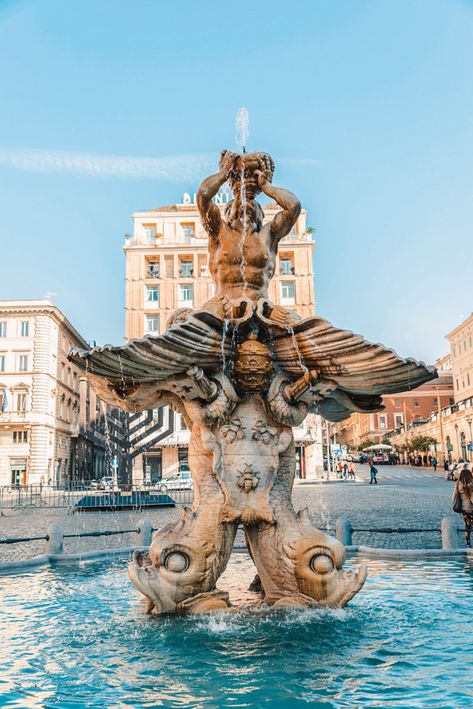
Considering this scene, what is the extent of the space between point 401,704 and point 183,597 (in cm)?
203

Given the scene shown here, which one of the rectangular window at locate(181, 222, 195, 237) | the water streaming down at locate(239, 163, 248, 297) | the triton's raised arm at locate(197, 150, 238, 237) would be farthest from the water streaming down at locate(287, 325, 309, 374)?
the rectangular window at locate(181, 222, 195, 237)

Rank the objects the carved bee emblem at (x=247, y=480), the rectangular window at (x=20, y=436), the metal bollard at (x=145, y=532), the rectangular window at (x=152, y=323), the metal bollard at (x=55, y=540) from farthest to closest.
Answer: the rectangular window at (x=20, y=436) < the rectangular window at (x=152, y=323) < the metal bollard at (x=145, y=532) < the metal bollard at (x=55, y=540) < the carved bee emblem at (x=247, y=480)

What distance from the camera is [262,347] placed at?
5.22 m

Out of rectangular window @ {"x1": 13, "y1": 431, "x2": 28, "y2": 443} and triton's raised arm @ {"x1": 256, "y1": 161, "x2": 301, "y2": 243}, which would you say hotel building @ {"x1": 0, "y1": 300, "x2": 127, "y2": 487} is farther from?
triton's raised arm @ {"x1": 256, "y1": 161, "x2": 301, "y2": 243}

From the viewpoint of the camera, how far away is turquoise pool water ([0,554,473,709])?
10.3 feet

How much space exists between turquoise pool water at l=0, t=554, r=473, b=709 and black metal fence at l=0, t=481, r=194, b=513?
15.8 metres

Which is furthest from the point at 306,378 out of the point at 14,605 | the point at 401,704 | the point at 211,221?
the point at 14,605

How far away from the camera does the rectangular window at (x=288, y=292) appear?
158 feet

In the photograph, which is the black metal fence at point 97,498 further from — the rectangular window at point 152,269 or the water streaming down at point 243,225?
the rectangular window at point 152,269

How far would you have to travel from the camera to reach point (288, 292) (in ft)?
159

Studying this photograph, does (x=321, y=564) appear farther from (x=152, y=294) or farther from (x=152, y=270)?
(x=152, y=270)

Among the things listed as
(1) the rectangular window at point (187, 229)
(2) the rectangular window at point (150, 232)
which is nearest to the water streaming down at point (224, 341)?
(1) the rectangular window at point (187, 229)

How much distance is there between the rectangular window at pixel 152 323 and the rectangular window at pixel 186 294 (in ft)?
7.78

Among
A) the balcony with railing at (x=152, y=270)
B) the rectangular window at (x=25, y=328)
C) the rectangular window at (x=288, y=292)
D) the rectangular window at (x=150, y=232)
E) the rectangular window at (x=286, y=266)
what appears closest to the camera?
the rectangular window at (x=288, y=292)
